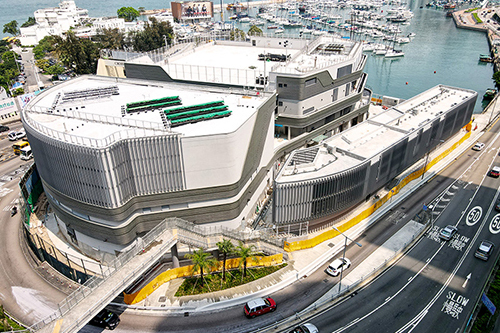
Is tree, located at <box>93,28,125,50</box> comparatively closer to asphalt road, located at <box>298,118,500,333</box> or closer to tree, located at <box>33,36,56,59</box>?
tree, located at <box>33,36,56,59</box>

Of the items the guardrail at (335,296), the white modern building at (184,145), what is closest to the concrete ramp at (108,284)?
the white modern building at (184,145)

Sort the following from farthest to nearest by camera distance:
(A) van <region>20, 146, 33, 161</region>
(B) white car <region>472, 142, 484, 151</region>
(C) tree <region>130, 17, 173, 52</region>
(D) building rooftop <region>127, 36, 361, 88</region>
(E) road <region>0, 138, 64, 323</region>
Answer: (C) tree <region>130, 17, 173, 52</region>, (A) van <region>20, 146, 33, 161</region>, (B) white car <region>472, 142, 484, 151</region>, (D) building rooftop <region>127, 36, 361, 88</region>, (E) road <region>0, 138, 64, 323</region>

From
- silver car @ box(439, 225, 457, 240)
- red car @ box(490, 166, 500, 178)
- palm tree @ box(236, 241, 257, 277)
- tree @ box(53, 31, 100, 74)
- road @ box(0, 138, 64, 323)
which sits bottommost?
road @ box(0, 138, 64, 323)

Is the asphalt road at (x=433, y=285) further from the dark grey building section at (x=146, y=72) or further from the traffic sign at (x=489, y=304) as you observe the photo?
the dark grey building section at (x=146, y=72)

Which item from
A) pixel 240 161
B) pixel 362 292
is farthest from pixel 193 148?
pixel 362 292

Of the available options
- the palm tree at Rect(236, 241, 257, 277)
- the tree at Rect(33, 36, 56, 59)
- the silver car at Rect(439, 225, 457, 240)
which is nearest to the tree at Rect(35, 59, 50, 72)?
the tree at Rect(33, 36, 56, 59)

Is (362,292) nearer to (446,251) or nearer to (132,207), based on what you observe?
(446,251)
